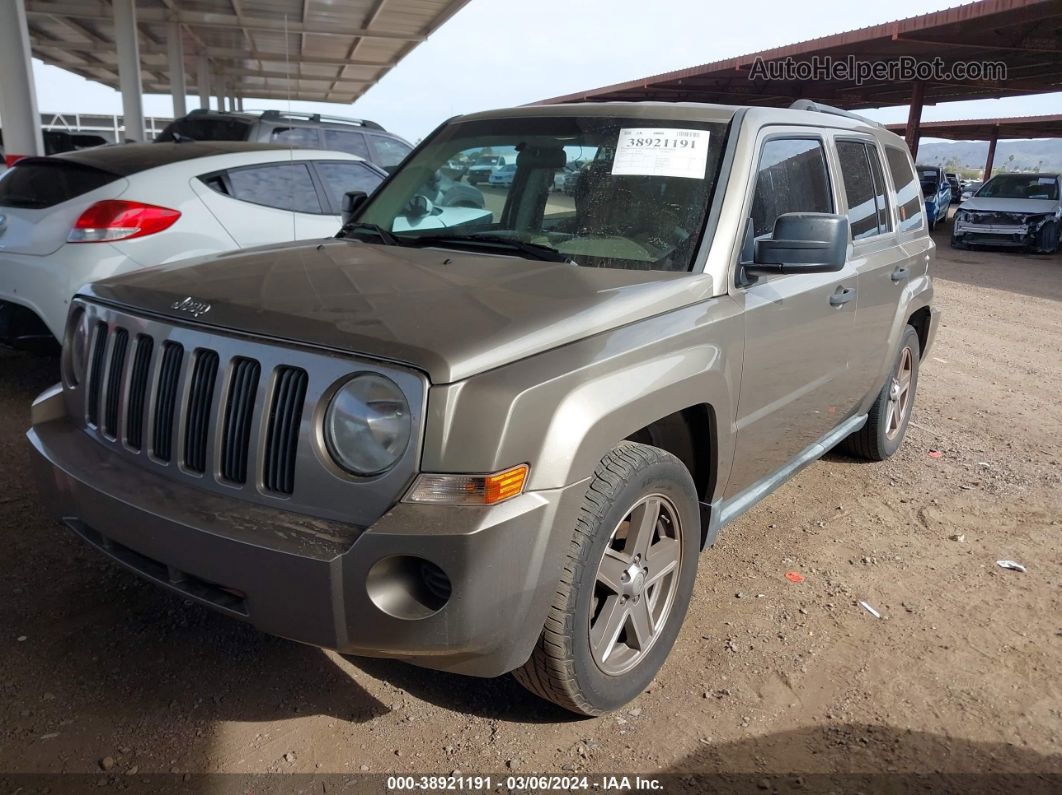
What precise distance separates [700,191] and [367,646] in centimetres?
192

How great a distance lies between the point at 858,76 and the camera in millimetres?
22406

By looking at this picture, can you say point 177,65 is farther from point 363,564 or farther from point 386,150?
point 363,564

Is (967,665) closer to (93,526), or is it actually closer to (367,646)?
(367,646)

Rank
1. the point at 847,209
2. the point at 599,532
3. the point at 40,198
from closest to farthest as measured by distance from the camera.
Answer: the point at 599,532
the point at 847,209
the point at 40,198

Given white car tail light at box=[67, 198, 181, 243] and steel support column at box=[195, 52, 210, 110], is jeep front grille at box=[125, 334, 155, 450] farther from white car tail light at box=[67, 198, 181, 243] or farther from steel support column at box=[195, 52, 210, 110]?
steel support column at box=[195, 52, 210, 110]

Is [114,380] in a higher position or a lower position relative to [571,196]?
lower

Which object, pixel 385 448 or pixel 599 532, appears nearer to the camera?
pixel 385 448

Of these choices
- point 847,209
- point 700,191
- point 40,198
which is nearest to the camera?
point 700,191

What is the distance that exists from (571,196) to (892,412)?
281 centimetres

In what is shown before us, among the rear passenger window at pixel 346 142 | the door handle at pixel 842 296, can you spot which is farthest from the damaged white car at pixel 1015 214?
the door handle at pixel 842 296

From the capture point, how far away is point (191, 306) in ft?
7.87

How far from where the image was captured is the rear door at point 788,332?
3.06 metres

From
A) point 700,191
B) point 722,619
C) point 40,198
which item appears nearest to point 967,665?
point 722,619

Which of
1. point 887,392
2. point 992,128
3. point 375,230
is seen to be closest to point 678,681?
point 375,230
